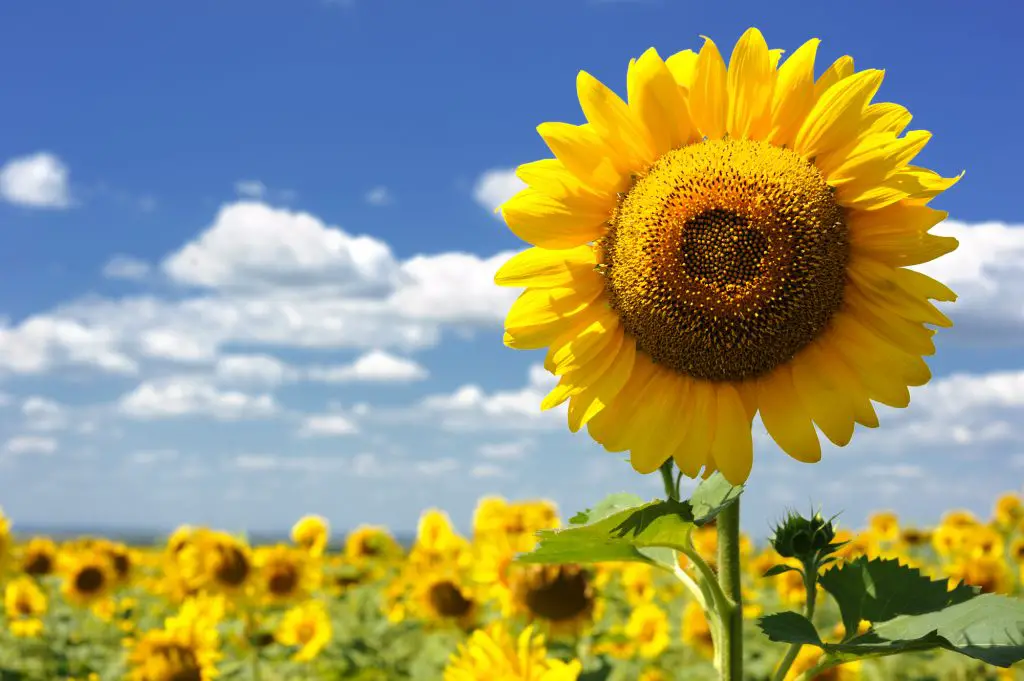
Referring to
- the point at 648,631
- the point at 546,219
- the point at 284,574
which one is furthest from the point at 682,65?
the point at 284,574

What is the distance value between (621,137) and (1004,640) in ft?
4.29

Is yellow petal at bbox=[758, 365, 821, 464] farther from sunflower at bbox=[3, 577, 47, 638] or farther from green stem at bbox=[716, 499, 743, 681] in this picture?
sunflower at bbox=[3, 577, 47, 638]

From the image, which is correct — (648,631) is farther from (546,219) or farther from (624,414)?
(546,219)

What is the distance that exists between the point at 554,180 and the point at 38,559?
10217 millimetres

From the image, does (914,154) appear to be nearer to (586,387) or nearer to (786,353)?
(786,353)

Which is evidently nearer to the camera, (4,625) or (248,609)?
(248,609)

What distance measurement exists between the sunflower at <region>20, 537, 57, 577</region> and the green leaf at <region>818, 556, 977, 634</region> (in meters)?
10.2

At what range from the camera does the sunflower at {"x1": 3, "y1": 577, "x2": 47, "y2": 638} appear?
33.5 ft

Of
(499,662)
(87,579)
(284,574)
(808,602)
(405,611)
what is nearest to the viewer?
(808,602)

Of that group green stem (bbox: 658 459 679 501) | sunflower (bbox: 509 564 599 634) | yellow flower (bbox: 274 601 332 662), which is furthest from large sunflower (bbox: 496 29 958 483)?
yellow flower (bbox: 274 601 332 662)

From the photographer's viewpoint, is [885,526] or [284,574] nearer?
[284,574]

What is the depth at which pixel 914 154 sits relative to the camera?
205cm

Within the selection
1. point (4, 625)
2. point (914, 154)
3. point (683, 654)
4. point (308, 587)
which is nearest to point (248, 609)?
point (308, 587)

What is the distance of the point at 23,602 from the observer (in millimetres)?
10438
